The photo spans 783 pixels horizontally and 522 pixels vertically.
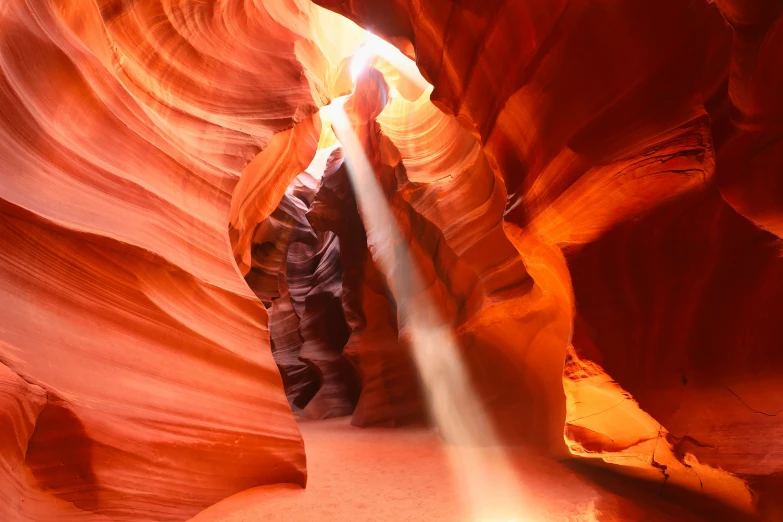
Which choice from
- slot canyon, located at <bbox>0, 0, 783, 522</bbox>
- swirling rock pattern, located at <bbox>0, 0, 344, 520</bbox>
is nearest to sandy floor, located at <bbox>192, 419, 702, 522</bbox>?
slot canyon, located at <bbox>0, 0, 783, 522</bbox>

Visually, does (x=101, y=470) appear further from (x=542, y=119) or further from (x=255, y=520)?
(x=542, y=119)

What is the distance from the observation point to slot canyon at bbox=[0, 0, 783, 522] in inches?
108

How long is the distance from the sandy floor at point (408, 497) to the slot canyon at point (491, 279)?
0.10 ft

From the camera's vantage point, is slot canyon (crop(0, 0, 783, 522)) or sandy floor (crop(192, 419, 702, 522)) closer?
slot canyon (crop(0, 0, 783, 522))

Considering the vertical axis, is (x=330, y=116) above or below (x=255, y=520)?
above

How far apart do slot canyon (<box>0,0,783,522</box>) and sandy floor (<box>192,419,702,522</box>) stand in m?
0.03

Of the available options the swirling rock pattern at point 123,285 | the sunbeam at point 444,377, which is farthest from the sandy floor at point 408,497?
the swirling rock pattern at point 123,285

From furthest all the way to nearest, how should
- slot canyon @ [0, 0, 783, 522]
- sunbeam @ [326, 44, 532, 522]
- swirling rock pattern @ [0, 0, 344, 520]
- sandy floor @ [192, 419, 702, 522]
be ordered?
1. sunbeam @ [326, 44, 532, 522]
2. sandy floor @ [192, 419, 702, 522]
3. slot canyon @ [0, 0, 783, 522]
4. swirling rock pattern @ [0, 0, 344, 520]

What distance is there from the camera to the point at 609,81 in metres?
3.42

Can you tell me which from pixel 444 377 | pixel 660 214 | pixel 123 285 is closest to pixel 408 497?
pixel 123 285

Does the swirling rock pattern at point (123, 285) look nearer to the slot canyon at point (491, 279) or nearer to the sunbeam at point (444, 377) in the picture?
the slot canyon at point (491, 279)

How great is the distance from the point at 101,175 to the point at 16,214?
0.82m

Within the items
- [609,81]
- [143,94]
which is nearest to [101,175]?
[143,94]

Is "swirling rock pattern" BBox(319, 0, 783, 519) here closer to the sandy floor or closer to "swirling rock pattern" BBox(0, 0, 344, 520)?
the sandy floor
